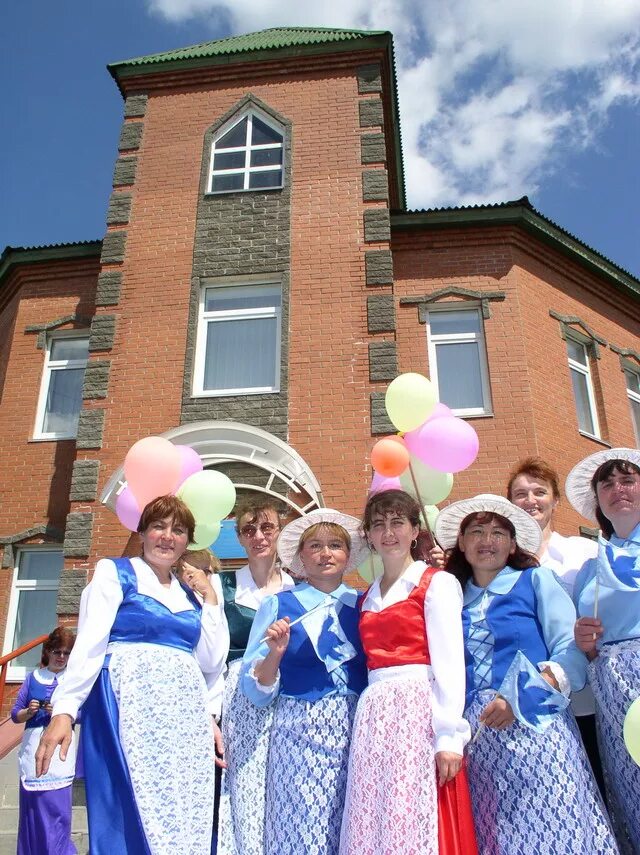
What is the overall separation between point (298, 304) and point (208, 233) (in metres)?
1.79

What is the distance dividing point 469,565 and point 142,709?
5.12 ft

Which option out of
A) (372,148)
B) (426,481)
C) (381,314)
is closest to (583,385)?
(381,314)

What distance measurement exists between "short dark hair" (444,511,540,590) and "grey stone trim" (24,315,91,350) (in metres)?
8.69

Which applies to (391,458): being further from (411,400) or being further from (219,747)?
(219,747)

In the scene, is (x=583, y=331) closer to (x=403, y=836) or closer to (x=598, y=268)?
(x=598, y=268)

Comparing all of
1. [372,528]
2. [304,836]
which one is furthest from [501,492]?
[304,836]

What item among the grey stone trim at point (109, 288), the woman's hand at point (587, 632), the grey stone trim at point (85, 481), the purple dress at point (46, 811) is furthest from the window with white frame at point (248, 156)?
the woman's hand at point (587, 632)

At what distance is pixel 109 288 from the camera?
9.55m

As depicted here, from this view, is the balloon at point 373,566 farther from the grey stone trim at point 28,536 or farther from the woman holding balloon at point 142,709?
the grey stone trim at point 28,536

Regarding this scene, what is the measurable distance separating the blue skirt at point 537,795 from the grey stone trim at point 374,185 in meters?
7.99

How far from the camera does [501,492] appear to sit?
28.2 feet

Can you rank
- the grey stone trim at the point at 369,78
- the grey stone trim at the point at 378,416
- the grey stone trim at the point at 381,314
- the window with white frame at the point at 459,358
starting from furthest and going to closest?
the grey stone trim at the point at 369,78 < the window with white frame at the point at 459,358 < the grey stone trim at the point at 381,314 < the grey stone trim at the point at 378,416

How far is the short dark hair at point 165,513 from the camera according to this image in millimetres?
3189

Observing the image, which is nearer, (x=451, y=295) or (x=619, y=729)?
(x=619, y=729)
